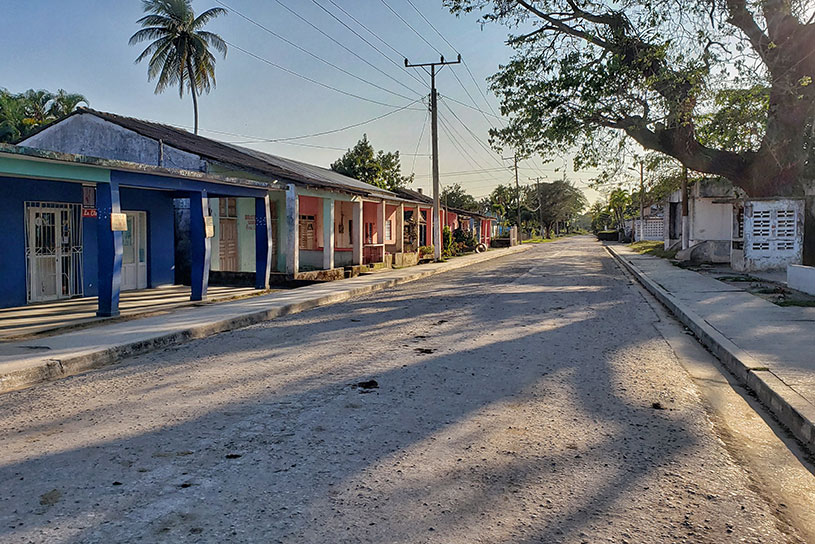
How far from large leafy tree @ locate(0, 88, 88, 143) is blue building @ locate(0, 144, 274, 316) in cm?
2478

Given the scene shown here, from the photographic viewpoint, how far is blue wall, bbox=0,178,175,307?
1241 centimetres

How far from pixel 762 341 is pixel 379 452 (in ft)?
21.0

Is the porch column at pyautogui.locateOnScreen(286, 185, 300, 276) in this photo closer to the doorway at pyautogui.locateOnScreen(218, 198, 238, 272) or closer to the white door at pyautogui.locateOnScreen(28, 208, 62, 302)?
the doorway at pyautogui.locateOnScreen(218, 198, 238, 272)

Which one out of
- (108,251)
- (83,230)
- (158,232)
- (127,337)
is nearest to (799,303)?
(127,337)

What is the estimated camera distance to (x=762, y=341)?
27.0ft

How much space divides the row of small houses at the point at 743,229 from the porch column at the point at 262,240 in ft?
49.1

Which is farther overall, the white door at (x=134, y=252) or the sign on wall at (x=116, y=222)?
the white door at (x=134, y=252)

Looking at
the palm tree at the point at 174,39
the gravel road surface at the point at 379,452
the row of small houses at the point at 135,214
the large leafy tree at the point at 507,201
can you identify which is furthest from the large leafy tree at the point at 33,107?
the large leafy tree at the point at 507,201

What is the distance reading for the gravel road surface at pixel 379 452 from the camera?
327cm

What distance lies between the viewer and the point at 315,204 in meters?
27.0

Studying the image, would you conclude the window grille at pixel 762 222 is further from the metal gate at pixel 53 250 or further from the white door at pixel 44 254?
the white door at pixel 44 254

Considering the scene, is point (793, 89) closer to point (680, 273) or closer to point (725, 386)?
point (680, 273)

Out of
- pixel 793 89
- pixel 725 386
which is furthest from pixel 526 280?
pixel 725 386

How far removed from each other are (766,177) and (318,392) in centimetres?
1972
